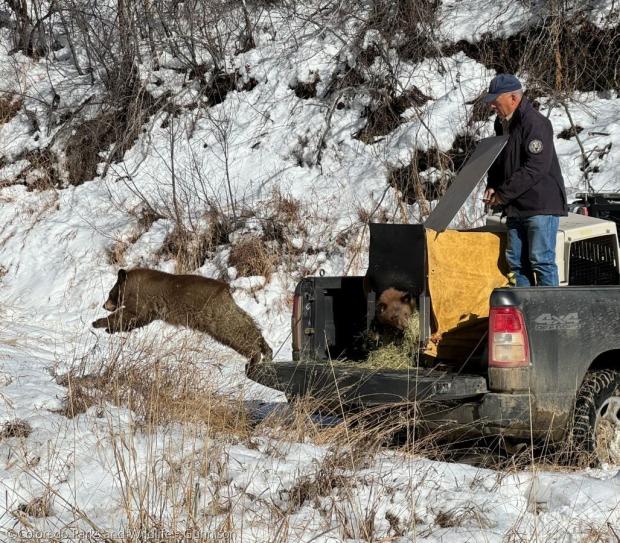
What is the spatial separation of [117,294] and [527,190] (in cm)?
586

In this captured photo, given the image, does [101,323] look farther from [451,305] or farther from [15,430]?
[451,305]

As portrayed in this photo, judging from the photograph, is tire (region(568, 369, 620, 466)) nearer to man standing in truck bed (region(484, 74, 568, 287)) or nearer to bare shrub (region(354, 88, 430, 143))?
man standing in truck bed (region(484, 74, 568, 287))

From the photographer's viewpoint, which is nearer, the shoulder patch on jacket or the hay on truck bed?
the hay on truck bed

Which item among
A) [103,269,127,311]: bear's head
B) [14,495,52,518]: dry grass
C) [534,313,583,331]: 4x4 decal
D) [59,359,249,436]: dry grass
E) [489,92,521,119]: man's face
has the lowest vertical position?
[14,495,52,518]: dry grass

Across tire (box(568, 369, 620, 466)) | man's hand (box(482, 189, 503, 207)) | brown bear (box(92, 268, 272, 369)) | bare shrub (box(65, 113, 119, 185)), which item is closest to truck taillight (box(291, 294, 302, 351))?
man's hand (box(482, 189, 503, 207))

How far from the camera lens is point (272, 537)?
367cm

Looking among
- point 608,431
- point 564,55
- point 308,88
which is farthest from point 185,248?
point 608,431

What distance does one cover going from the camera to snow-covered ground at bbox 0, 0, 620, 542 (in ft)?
12.9

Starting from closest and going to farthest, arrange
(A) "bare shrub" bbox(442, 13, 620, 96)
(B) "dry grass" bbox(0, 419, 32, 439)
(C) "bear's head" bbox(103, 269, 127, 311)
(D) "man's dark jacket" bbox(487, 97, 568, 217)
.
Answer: (B) "dry grass" bbox(0, 419, 32, 439), (D) "man's dark jacket" bbox(487, 97, 568, 217), (C) "bear's head" bbox(103, 269, 127, 311), (A) "bare shrub" bbox(442, 13, 620, 96)

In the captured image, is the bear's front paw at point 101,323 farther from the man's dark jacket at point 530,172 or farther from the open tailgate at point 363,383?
the man's dark jacket at point 530,172

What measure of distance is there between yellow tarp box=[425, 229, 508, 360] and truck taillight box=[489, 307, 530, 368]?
0.64 meters

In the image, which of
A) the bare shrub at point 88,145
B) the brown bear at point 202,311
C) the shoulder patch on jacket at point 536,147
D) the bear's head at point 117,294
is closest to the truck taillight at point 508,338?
the shoulder patch on jacket at point 536,147

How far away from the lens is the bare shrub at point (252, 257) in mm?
11406

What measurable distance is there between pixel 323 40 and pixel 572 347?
1128 centimetres
